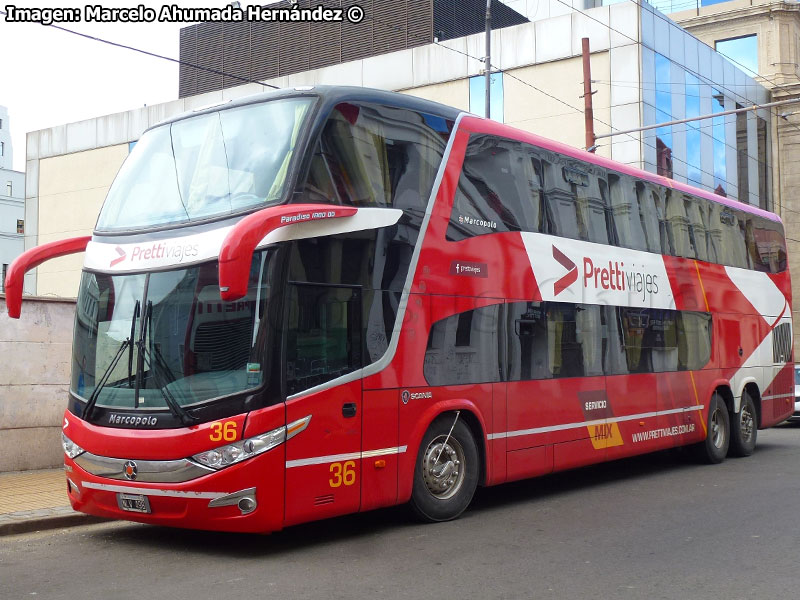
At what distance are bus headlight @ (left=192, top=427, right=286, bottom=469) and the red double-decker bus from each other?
0.05 ft

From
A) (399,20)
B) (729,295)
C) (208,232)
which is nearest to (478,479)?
(208,232)

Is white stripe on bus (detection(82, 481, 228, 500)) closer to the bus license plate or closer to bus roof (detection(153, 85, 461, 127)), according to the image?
the bus license plate

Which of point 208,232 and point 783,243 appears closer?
point 208,232

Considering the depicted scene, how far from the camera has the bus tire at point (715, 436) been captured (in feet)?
50.1

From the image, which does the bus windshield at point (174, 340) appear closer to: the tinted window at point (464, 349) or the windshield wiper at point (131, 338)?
the windshield wiper at point (131, 338)

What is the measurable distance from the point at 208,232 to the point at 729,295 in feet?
33.3

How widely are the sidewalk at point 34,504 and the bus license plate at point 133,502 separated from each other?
1.64m

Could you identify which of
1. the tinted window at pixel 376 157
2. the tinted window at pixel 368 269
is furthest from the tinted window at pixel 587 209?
the tinted window at pixel 368 269

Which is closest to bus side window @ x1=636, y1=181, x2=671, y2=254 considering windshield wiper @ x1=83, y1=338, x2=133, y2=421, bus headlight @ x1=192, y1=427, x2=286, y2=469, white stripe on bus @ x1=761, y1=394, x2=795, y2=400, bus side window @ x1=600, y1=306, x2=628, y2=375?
bus side window @ x1=600, y1=306, x2=628, y2=375

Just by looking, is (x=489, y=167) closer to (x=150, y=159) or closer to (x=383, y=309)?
(x=383, y=309)

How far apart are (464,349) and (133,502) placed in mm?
3637

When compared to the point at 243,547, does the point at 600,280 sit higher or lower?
higher

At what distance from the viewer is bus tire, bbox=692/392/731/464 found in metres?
15.3

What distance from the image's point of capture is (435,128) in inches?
400
